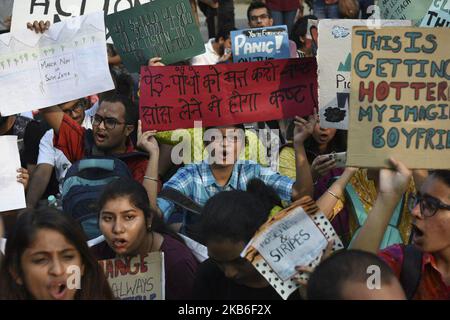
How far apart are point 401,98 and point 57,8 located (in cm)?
288

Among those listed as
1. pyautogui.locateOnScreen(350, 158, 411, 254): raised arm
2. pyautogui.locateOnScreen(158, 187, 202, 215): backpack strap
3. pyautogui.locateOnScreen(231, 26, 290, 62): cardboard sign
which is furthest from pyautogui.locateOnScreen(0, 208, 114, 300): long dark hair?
pyautogui.locateOnScreen(231, 26, 290, 62): cardboard sign

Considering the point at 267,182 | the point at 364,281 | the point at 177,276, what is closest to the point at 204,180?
the point at 267,182

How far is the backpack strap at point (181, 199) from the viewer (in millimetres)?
5039

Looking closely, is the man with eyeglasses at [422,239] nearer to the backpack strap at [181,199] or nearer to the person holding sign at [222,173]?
the person holding sign at [222,173]

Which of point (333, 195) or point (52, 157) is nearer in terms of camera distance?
point (333, 195)

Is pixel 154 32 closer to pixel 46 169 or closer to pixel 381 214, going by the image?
pixel 46 169

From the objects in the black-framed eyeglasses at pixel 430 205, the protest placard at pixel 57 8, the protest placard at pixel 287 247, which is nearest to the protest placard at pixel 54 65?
the protest placard at pixel 57 8

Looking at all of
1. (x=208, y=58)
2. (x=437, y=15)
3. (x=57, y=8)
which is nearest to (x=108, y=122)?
(x=57, y=8)

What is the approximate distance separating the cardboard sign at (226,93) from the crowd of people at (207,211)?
10 cm

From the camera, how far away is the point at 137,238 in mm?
4270

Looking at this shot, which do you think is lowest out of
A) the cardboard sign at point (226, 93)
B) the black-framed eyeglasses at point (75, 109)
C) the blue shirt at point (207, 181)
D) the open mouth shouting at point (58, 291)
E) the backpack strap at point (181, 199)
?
the backpack strap at point (181, 199)

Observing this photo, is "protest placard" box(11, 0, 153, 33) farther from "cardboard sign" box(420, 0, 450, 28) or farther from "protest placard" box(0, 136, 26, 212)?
"cardboard sign" box(420, 0, 450, 28)

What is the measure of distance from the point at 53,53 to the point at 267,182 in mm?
1674
